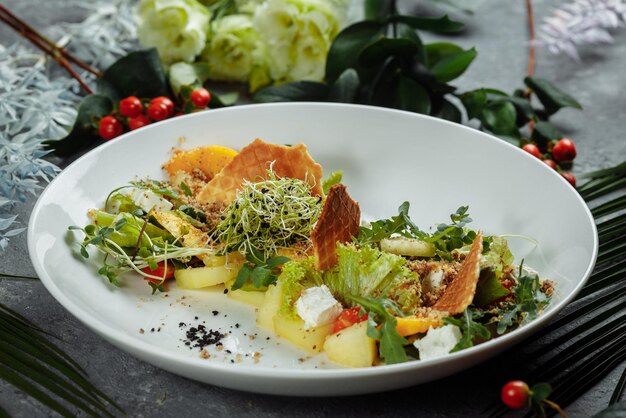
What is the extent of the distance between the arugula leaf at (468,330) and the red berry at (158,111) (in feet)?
6.42

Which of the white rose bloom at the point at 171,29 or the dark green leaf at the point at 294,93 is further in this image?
the white rose bloom at the point at 171,29

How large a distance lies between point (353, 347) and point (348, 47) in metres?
2.01

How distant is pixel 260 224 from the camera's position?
8.70 ft

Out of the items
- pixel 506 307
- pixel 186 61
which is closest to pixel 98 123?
pixel 186 61

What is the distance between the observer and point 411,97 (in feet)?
11.9

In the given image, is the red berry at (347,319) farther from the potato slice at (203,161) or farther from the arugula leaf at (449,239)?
the potato slice at (203,161)

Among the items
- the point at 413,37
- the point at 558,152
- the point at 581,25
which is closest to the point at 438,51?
the point at 413,37

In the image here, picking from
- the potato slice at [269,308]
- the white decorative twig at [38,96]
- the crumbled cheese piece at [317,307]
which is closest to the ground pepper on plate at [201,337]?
the potato slice at [269,308]

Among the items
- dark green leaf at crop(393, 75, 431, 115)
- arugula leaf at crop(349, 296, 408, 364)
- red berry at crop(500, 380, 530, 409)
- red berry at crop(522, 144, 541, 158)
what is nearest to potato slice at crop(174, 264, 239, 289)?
arugula leaf at crop(349, 296, 408, 364)

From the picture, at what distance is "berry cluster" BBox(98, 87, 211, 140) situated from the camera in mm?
3549

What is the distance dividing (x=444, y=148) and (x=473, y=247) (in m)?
0.89

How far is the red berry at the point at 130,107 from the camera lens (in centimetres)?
358

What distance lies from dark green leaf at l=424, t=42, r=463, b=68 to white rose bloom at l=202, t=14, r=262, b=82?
0.88 meters

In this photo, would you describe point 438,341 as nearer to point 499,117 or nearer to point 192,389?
point 192,389
